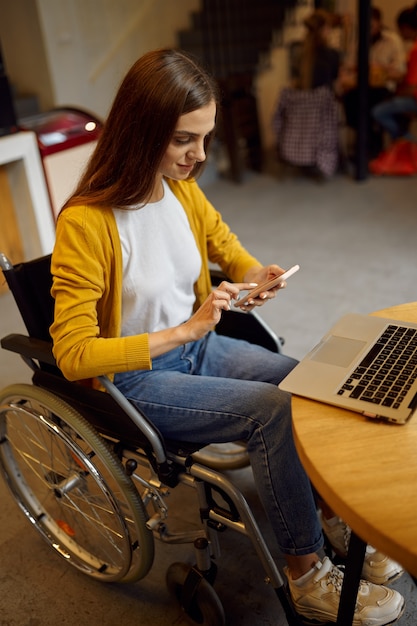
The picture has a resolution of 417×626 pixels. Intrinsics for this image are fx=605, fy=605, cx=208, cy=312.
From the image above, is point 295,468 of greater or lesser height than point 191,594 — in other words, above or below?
above

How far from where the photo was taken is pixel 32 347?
1259mm

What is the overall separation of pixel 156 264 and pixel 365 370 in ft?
1.68

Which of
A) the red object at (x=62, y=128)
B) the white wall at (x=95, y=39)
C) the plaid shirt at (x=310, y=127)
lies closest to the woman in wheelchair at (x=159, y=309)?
the red object at (x=62, y=128)

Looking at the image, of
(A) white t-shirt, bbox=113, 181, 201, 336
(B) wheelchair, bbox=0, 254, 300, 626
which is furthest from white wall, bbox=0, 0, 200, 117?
(B) wheelchair, bbox=0, 254, 300, 626

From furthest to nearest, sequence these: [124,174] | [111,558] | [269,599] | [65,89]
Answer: [65,89]
[111,558]
[269,599]
[124,174]

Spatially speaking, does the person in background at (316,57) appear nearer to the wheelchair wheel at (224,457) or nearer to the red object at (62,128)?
the red object at (62,128)

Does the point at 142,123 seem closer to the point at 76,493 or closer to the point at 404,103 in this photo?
the point at 76,493

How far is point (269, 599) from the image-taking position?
4.61ft

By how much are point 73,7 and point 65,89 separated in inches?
22.3

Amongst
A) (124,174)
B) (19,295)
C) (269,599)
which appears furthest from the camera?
(269,599)

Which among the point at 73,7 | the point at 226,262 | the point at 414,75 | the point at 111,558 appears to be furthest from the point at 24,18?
the point at 111,558

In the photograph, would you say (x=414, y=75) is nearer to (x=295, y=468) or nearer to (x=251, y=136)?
(x=251, y=136)

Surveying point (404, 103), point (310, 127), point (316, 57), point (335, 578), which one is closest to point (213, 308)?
point (335, 578)

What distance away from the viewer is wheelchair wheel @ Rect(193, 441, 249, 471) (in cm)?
173
